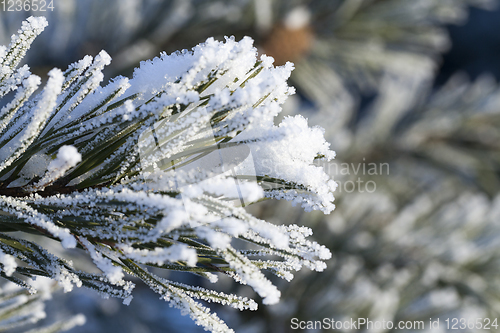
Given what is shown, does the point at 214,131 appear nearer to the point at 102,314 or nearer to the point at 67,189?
the point at 67,189

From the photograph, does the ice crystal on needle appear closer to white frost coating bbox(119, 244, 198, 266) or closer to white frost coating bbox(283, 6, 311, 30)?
white frost coating bbox(119, 244, 198, 266)

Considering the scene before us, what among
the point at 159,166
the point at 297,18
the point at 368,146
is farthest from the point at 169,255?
the point at 368,146

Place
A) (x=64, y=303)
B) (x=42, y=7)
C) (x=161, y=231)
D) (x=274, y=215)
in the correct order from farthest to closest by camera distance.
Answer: (x=64, y=303) → (x=274, y=215) → (x=42, y=7) → (x=161, y=231)

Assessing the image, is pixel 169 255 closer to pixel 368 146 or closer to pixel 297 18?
pixel 297 18

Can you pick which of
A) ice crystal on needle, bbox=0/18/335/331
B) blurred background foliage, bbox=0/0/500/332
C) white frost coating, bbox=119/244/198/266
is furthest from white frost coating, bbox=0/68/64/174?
blurred background foliage, bbox=0/0/500/332

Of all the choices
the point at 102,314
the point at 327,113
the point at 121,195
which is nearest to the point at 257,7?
the point at 327,113

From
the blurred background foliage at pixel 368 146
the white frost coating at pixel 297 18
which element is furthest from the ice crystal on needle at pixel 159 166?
the white frost coating at pixel 297 18
